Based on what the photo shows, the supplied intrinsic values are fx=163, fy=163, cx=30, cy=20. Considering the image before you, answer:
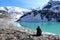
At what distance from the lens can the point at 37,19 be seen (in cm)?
9606

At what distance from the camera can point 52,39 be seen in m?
18.3

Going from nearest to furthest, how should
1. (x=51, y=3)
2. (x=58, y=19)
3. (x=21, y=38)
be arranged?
1. (x=21, y=38)
2. (x=58, y=19)
3. (x=51, y=3)

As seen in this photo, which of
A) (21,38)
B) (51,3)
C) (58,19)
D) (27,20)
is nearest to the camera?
(21,38)

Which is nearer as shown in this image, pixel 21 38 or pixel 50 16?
pixel 21 38

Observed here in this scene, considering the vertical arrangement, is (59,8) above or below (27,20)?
above

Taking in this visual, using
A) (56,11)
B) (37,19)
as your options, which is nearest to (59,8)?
(56,11)

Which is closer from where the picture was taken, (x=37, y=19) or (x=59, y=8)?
(x=37, y=19)

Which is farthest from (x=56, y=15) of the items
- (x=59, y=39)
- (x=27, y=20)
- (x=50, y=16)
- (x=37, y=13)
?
(x=59, y=39)

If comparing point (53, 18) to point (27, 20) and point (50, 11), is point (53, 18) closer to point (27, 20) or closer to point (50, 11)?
point (50, 11)

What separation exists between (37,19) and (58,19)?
482 inches

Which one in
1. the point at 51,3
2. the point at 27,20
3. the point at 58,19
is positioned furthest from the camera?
the point at 51,3

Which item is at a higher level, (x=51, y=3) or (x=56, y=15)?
(x=51, y=3)

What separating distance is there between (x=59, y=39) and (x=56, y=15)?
3228 inches

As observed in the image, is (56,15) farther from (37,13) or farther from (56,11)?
(37,13)
